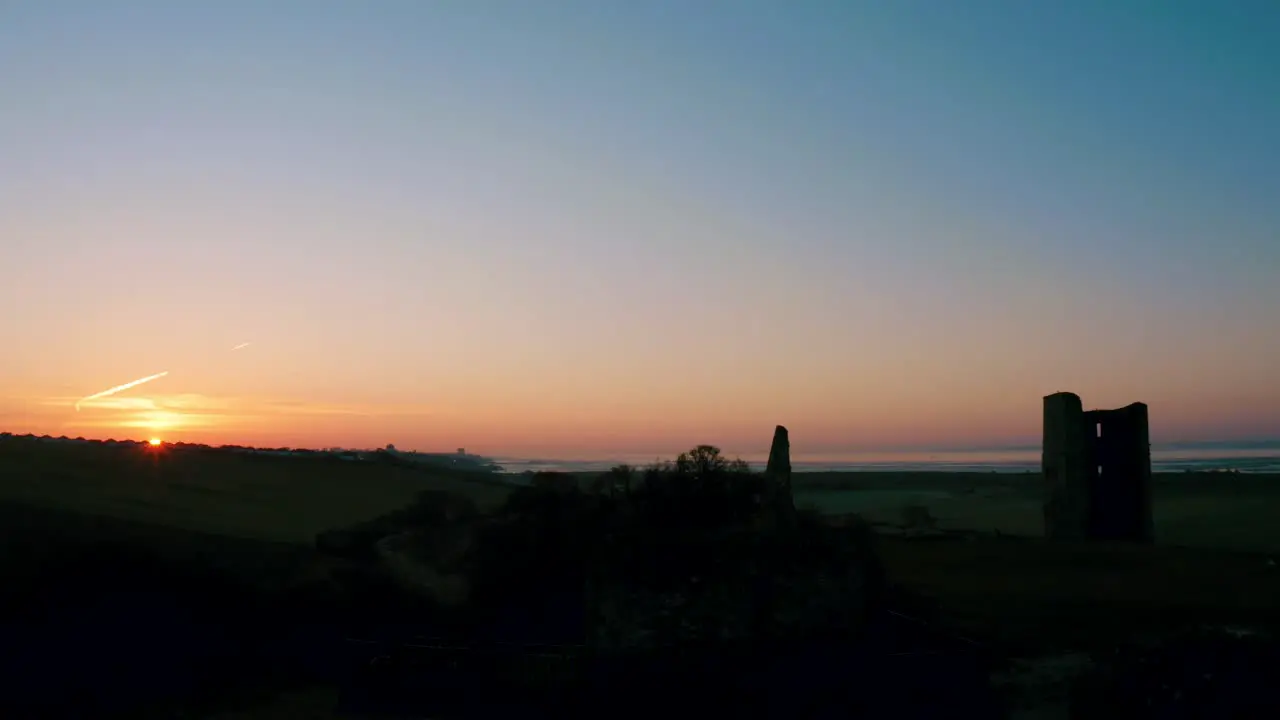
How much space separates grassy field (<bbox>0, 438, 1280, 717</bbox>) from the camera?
13.3 metres

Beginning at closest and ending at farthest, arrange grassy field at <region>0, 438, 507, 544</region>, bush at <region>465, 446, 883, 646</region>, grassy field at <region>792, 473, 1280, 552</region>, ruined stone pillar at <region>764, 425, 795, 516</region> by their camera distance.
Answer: bush at <region>465, 446, 883, 646</region>
ruined stone pillar at <region>764, 425, 795, 516</region>
grassy field at <region>0, 438, 507, 544</region>
grassy field at <region>792, 473, 1280, 552</region>

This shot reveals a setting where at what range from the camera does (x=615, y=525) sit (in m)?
11.3

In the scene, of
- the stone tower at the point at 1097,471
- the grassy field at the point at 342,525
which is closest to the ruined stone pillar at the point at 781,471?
the grassy field at the point at 342,525

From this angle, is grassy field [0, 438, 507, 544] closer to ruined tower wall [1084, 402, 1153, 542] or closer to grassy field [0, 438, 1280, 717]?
grassy field [0, 438, 1280, 717]

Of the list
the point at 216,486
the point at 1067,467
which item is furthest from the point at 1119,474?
the point at 216,486

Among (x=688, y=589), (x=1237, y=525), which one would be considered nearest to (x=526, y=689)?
(x=688, y=589)

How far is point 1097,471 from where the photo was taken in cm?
2516

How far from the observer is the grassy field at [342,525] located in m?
13.3

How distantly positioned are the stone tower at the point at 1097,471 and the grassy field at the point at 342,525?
1144mm

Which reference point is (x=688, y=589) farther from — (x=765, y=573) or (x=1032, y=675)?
(x=1032, y=675)

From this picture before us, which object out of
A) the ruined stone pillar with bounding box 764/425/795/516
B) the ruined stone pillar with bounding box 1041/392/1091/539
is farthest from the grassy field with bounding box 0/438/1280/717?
the ruined stone pillar with bounding box 764/425/795/516

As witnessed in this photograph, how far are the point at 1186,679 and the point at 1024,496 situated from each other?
160 ft

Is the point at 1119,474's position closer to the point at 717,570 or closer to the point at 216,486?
the point at 717,570

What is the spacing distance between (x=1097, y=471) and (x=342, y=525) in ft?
64.7
